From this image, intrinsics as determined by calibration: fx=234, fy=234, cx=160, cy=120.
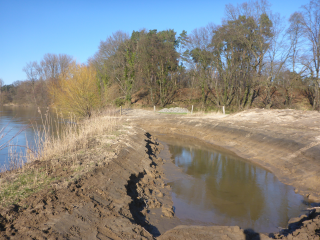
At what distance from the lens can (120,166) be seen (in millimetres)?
7129

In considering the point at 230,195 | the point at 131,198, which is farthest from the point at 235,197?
the point at 131,198

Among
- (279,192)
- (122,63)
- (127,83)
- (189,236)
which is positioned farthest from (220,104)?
(189,236)

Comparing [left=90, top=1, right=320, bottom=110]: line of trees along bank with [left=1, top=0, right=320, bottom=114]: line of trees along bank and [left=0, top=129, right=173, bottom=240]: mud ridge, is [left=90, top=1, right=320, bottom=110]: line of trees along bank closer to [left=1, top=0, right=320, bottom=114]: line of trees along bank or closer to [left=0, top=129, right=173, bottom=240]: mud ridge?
[left=1, top=0, right=320, bottom=114]: line of trees along bank

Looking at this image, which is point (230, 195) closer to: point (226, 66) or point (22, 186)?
point (22, 186)

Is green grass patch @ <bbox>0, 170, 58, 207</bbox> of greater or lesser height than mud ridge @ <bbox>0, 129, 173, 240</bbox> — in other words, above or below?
above

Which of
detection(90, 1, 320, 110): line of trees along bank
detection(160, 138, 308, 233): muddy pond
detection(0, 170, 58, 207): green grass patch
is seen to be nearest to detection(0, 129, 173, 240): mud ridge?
detection(0, 170, 58, 207): green grass patch

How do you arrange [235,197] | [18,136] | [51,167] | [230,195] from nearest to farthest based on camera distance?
[51,167]
[235,197]
[230,195]
[18,136]

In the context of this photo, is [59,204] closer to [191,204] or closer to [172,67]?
[191,204]

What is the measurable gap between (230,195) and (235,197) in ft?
0.60

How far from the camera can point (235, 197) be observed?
715 cm

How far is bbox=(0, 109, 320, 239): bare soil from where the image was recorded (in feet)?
12.3

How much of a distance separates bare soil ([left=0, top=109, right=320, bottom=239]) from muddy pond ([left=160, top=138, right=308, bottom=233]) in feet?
1.30

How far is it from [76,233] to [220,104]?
29.7 metres

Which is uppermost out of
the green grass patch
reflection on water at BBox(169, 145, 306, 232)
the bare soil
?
the green grass patch
